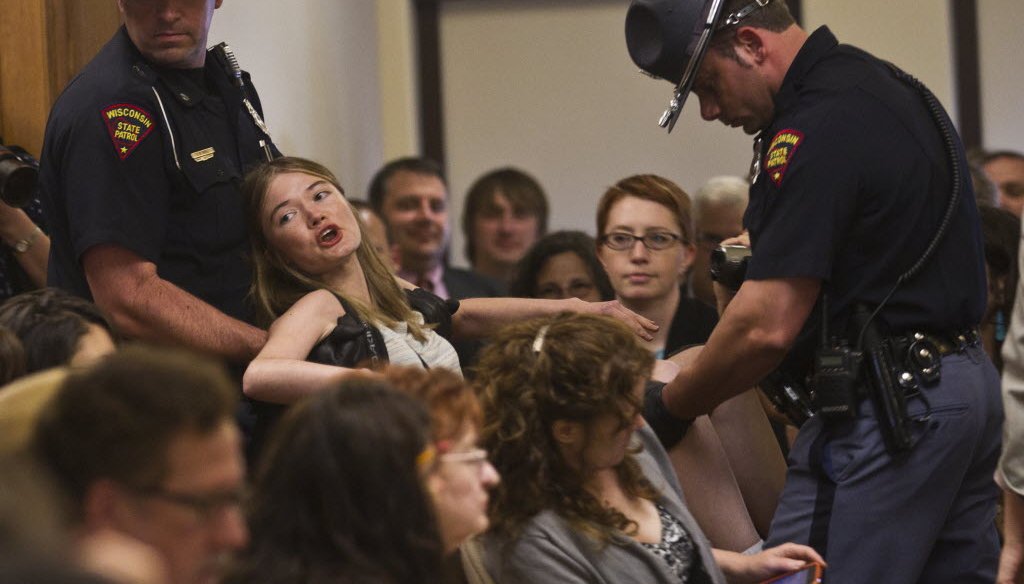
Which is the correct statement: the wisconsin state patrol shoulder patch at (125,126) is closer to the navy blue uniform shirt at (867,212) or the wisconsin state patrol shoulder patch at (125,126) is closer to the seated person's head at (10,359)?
the seated person's head at (10,359)

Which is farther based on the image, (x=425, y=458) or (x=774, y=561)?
(x=774, y=561)

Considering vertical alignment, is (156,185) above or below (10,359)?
above

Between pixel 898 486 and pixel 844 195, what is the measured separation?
54cm

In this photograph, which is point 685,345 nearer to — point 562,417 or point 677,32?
point 677,32

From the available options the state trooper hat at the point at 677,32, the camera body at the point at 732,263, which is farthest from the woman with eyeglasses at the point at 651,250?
the state trooper hat at the point at 677,32

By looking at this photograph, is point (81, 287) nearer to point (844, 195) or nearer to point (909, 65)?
point (844, 195)

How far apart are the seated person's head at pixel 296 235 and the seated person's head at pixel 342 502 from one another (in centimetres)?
113

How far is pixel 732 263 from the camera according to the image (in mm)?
3182

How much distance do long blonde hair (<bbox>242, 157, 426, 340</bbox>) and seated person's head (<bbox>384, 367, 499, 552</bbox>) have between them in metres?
0.80

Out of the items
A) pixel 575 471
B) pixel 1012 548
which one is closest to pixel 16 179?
pixel 575 471

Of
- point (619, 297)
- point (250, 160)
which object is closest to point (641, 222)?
point (619, 297)

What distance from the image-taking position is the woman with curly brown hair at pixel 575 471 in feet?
8.48

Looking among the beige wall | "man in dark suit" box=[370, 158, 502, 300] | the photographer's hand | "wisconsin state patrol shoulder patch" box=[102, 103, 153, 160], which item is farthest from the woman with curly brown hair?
the beige wall

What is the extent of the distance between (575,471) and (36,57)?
63.8 inches
